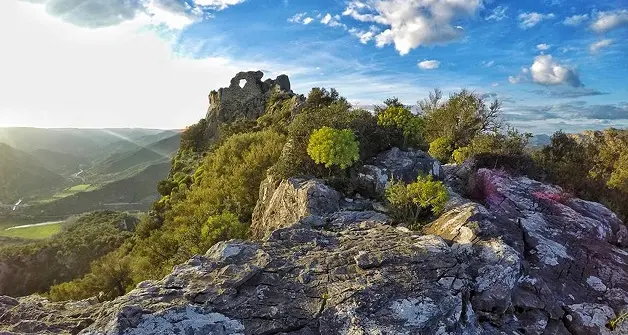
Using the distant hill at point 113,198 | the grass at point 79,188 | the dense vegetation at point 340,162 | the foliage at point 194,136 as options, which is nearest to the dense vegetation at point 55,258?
the foliage at point 194,136

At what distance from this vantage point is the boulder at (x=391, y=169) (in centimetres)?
1809

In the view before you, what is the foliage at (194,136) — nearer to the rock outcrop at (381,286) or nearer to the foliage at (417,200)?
the foliage at (417,200)

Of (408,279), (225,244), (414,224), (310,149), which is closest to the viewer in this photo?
(408,279)

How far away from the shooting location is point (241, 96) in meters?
73.5

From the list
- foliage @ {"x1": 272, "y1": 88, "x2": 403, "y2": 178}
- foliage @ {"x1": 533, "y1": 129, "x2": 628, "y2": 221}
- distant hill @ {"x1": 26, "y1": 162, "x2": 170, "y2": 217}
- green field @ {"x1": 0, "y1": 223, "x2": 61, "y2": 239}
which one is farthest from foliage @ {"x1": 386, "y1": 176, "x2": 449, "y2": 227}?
distant hill @ {"x1": 26, "y1": 162, "x2": 170, "y2": 217}

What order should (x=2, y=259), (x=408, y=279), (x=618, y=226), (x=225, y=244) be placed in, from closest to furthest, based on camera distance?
(x=408, y=279) < (x=225, y=244) < (x=618, y=226) < (x=2, y=259)

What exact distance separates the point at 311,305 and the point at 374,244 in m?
3.30

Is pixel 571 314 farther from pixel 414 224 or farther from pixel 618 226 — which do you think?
pixel 618 226

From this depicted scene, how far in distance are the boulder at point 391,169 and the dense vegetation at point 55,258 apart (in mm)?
61635

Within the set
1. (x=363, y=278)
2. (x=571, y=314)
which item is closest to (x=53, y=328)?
(x=363, y=278)

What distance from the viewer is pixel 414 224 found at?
1423 cm

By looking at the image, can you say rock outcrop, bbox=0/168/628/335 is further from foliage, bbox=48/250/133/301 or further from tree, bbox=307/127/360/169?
foliage, bbox=48/250/133/301

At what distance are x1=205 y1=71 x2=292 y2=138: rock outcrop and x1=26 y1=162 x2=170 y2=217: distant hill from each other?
90.6 metres

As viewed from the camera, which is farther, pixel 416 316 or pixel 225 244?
pixel 225 244
